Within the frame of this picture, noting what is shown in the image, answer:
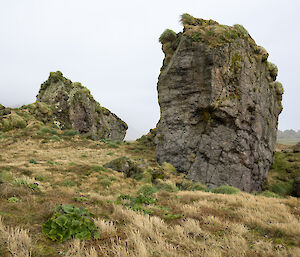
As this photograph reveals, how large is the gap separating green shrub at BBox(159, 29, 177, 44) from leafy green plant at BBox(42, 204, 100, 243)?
24403 millimetres

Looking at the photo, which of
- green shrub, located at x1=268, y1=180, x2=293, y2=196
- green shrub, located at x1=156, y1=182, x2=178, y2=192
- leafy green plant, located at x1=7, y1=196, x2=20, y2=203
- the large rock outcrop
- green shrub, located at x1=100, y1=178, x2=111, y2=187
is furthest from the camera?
green shrub, located at x1=268, y1=180, x2=293, y2=196

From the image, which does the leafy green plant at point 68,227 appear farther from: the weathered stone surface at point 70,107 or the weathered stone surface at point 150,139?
the weathered stone surface at point 70,107

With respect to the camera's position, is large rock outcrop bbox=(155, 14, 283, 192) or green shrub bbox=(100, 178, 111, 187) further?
large rock outcrop bbox=(155, 14, 283, 192)

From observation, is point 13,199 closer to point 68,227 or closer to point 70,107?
point 68,227

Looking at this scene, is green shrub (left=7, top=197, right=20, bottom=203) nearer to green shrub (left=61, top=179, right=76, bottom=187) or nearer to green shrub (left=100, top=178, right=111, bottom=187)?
green shrub (left=61, top=179, right=76, bottom=187)

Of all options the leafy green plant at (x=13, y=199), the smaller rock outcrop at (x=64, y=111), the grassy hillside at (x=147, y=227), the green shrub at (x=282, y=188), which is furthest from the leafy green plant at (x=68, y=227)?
the smaller rock outcrop at (x=64, y=111)

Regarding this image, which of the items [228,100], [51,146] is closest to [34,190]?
[228,100]

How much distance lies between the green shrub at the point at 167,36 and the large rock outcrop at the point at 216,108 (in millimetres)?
2536

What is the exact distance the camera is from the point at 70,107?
121 feet

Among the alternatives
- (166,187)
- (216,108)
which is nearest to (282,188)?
(216,108)

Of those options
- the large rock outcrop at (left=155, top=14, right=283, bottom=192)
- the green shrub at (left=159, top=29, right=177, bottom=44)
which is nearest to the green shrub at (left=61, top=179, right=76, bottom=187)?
the large rock outcrop at (left=155, top=14, right=283, bottom=192)

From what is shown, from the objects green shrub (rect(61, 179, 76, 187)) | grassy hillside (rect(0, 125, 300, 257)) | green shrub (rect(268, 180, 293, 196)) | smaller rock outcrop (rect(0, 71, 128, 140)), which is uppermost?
smaller rock outcrop (rect(0, 71, 128, 140))

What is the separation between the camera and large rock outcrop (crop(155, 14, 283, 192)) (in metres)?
17.5

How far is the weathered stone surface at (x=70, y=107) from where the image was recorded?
36.0 m
